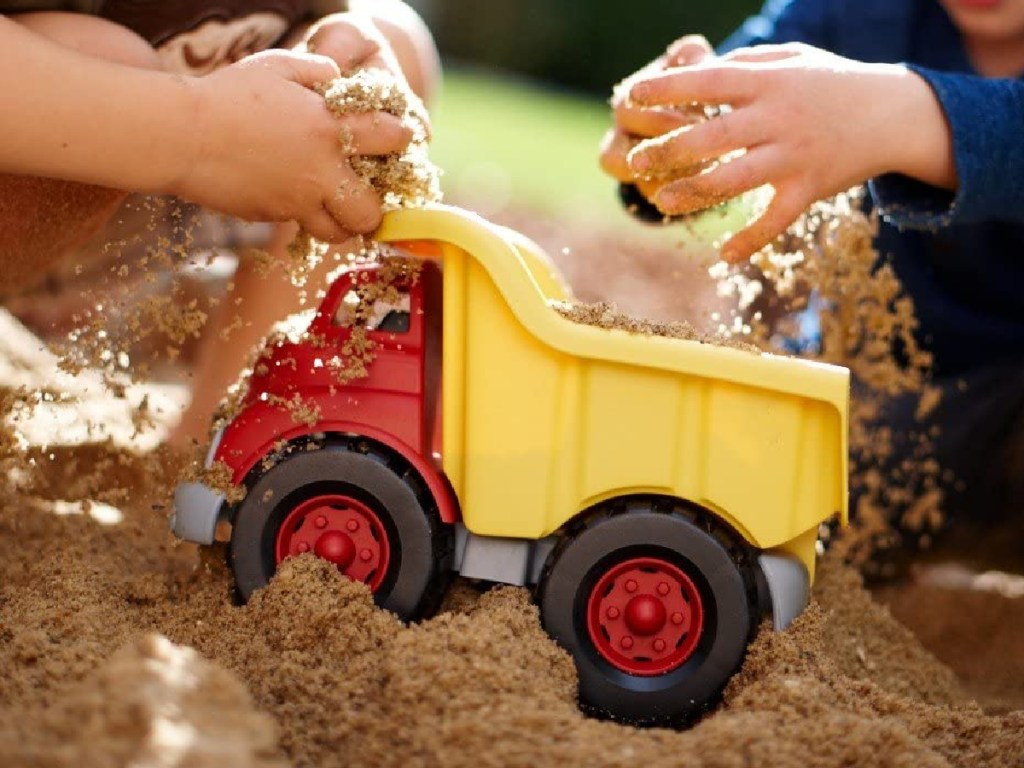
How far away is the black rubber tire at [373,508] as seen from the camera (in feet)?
3.01

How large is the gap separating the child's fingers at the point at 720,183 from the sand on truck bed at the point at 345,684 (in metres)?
0.40

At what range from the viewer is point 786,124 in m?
1.08

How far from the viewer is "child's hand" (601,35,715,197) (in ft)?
4.09

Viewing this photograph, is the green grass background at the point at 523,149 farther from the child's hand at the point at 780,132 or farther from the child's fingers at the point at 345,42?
the child's fingers at the point at 345,42

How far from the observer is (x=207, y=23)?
50.5 inches

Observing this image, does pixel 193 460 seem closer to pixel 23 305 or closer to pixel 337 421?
pixel 337 421

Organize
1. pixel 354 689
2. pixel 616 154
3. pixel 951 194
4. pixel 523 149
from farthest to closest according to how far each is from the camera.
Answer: pixel 523 149 < pixel 616 154 < pixel 951 194 < pixel 354 689

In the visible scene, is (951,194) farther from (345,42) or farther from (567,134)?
(567,134)

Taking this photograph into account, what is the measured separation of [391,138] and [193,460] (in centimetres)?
34

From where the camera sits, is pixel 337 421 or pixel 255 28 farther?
pixel 255 28

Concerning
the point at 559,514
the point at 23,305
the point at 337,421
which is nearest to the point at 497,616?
the point at 559,514

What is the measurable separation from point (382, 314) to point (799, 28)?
1.08 meters

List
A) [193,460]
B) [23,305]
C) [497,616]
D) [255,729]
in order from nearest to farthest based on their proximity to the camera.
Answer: [255,729] < [497,616] < [193,460] < [23,305]

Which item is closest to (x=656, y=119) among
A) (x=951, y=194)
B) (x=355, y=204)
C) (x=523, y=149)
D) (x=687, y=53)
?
(x=687, y=53)
